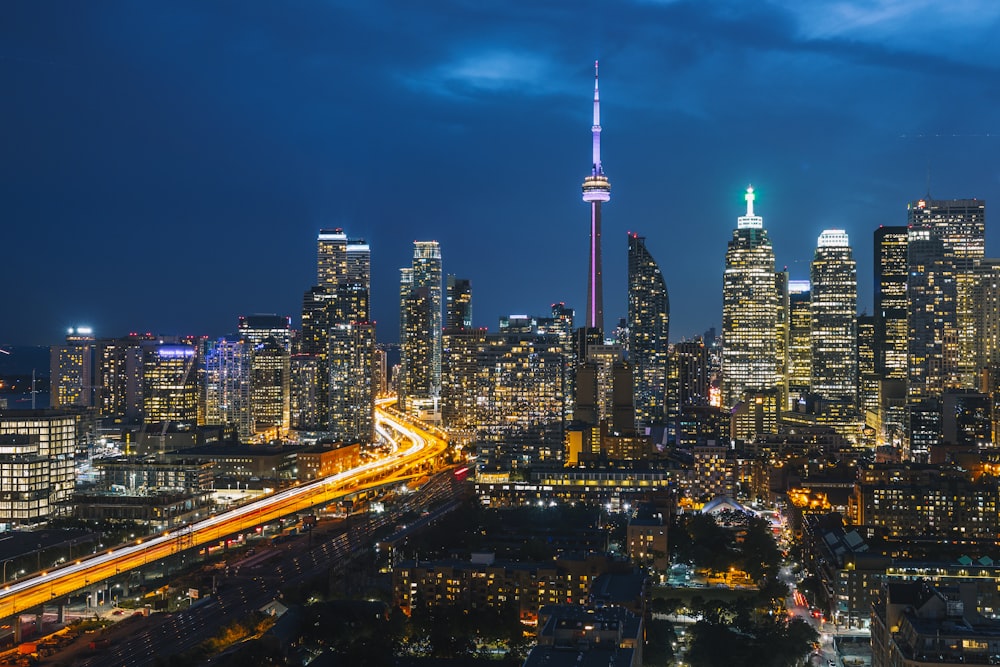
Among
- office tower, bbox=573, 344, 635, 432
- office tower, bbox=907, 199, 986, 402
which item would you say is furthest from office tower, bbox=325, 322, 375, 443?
office tower, bbox=907, 199, 986, 402

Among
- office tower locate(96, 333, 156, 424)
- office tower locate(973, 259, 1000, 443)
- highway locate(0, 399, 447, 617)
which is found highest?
office tower locate(973, 259, 1000, 443)

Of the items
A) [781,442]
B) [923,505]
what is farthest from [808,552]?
[781,442]

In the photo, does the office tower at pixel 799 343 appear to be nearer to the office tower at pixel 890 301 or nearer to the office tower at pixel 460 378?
the office tower at pixel 890 301

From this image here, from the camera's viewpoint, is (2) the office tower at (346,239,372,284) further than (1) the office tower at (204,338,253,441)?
Yes

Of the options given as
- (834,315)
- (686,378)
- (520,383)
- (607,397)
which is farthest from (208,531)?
(834,315)

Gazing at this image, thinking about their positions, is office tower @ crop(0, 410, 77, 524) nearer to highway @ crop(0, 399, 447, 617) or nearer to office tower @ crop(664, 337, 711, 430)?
highway @ crop(0, 399, 447, 617)

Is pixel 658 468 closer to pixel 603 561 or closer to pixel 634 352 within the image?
pixel 603 561

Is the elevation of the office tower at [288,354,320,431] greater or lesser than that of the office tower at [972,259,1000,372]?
lesser

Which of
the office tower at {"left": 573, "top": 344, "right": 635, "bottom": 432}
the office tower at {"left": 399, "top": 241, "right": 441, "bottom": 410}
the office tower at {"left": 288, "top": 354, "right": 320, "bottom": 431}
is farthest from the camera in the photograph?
the office tower at {"left": 399, "top": 241, "right": 441, "bottom": 410}
